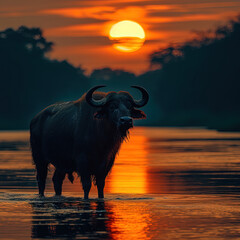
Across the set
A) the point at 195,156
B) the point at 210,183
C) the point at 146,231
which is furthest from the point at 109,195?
the point at 195,156

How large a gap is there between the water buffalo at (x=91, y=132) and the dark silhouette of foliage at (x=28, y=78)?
Result: 118862 millimetres

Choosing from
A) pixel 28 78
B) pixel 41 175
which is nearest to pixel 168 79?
pixel 28 78

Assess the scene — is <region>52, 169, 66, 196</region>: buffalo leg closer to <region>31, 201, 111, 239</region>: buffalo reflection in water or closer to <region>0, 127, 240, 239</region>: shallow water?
<region>0, 127, 240, 239</region>: shallow water

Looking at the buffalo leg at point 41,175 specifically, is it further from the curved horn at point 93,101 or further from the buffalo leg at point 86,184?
the curved horn at point 93,101

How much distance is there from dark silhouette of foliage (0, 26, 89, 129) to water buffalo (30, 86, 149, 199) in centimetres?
11886

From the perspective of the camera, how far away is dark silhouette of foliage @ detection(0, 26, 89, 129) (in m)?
150

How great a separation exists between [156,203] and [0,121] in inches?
4968

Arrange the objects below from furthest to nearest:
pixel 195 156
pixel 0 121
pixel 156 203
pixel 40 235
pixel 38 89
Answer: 1. pixel 38 89
2. pixel 0 121
3. pixel 195 156
4. pixel 156 203
5. pixel 40 235

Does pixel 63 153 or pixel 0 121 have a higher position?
pixel 0 121

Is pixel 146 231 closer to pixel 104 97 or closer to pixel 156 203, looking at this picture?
pixel 156 203

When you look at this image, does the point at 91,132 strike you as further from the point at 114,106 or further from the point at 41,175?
the point at 41,175

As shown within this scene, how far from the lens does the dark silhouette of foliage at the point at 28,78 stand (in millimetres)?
149750

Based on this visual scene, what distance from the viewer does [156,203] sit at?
16.1m

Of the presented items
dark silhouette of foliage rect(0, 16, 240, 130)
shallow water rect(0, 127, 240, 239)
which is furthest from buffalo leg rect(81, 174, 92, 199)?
dark silhouette of foliage rect(0, 16, 240, 130)
